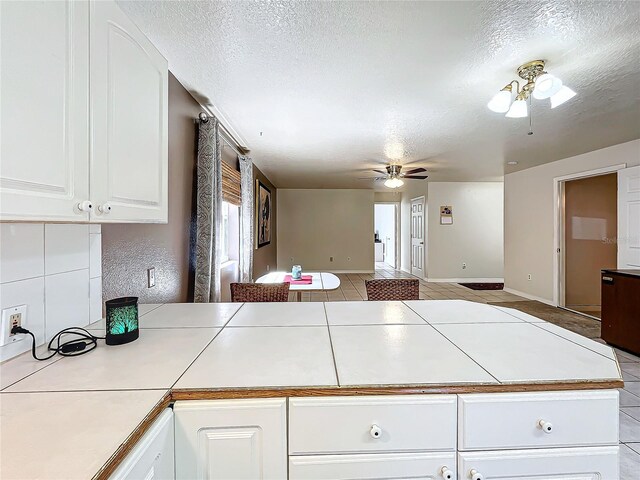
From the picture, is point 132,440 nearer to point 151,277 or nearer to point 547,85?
point 151,277

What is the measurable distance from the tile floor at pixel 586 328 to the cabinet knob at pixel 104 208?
2718 mm

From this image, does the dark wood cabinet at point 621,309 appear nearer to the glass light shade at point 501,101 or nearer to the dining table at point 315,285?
the glass light shade at point 501,101

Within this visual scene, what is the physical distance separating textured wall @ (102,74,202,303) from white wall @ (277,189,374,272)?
19.1 feet

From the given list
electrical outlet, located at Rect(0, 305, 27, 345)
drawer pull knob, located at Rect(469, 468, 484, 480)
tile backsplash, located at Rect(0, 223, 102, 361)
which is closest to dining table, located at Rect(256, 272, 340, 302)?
tile backsplash, located at Rect(0, 223, 102, 361)

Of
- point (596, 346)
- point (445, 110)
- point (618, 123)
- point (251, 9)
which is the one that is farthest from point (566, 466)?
point (618, 123)

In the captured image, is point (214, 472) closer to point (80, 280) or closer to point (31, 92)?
point (80, 280)

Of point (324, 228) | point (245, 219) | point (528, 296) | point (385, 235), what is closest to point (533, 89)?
point (245, 219)

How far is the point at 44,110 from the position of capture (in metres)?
0.78

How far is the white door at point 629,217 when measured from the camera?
3.60m

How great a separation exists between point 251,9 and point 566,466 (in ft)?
7.03

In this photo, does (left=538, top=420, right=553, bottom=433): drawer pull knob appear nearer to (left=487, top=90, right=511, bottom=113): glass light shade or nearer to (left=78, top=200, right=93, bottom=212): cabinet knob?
(left=78, top=200, right=93, bottom=212): cabinet knob

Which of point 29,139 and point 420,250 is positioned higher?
point 29,139

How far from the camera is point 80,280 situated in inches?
49.3

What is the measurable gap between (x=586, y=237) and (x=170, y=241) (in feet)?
19.7
